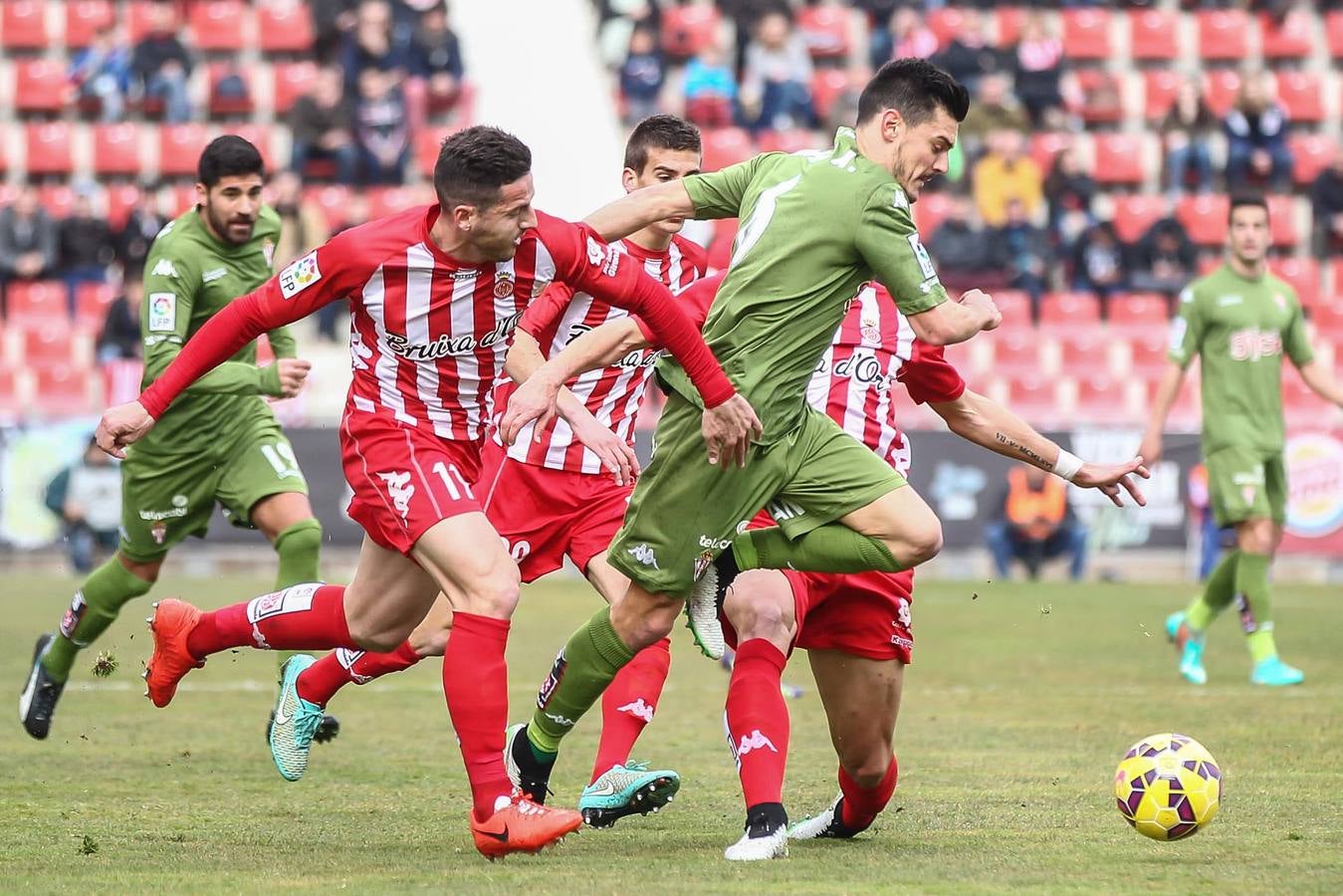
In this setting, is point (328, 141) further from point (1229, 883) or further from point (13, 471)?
point (1229, 883)

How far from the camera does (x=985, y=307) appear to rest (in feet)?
18.1

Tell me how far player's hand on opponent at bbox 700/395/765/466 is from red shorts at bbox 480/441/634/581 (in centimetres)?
167

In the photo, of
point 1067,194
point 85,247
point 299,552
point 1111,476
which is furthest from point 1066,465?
point 85,247

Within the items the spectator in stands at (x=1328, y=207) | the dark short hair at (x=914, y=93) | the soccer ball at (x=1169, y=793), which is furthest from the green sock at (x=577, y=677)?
the spectator in stands at (x=1328, y=207)

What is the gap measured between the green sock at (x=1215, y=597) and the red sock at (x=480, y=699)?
643 cm

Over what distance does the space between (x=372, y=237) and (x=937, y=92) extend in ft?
5.89

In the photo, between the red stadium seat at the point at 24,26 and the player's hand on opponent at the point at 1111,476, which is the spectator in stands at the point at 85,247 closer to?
the red stadium seat at the point at 24,26

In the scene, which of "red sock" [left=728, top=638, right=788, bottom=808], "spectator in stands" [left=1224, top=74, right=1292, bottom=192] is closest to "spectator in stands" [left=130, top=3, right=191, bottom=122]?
"spectator in stands" [left=1224, top=74, right=1292, bottom=192]

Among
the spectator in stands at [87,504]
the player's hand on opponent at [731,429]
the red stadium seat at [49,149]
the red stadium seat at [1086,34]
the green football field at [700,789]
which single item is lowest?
the spectator in stands at [87,504]

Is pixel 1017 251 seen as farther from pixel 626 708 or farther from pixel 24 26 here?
pixel 626 708

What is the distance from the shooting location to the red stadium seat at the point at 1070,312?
21.5 metres

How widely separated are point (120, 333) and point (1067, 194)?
1062 centimetres

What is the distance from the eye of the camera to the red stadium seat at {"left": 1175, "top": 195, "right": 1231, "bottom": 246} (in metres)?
22.8

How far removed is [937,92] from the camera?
226 inches
